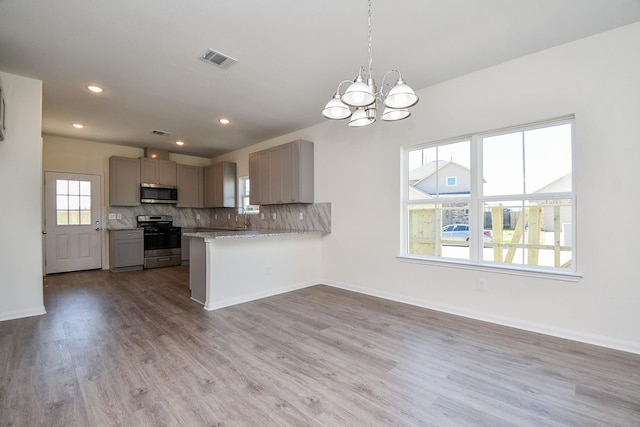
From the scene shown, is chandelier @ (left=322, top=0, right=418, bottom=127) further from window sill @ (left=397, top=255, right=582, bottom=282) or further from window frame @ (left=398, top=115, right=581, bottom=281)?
window sill @ (left=397, top=255, right=582, bottom=282)

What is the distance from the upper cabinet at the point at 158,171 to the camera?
249 inches

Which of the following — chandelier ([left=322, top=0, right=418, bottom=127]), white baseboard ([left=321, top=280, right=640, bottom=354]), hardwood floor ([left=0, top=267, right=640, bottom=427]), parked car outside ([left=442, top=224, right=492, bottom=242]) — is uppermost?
chandelier ([left=322, top=0, right=418, bottom=127])

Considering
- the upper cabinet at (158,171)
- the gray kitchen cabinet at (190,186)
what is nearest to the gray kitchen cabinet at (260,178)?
the gray kitchen cabinet at (190,186)

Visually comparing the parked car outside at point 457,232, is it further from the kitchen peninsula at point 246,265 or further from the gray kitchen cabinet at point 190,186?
the gray kitchen cabinet at point 190,186

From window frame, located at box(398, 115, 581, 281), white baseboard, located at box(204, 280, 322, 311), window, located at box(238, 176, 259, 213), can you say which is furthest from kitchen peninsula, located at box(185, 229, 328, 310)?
window, located at box(238, 176, 259, 213)

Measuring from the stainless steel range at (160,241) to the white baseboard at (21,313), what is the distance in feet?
9.41

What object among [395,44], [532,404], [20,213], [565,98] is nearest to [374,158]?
[395,44]

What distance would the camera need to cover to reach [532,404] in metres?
1.77

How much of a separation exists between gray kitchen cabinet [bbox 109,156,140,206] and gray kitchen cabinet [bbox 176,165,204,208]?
34.4 inches

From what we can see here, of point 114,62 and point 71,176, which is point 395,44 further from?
point 71,176

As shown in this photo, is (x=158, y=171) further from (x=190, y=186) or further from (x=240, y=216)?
(x=240, y=216)

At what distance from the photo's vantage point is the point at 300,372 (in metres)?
2.14

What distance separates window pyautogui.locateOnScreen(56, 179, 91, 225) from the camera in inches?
221

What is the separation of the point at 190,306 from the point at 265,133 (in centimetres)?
333
